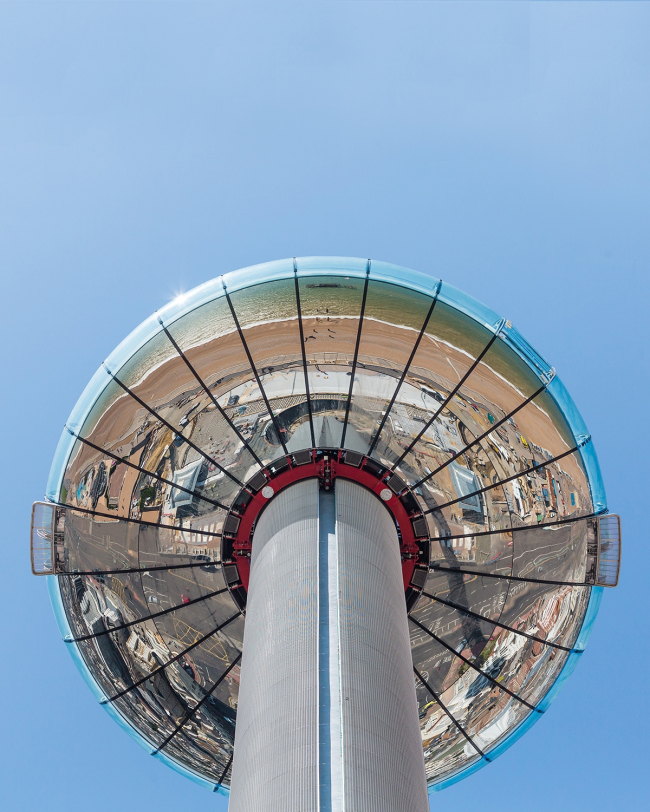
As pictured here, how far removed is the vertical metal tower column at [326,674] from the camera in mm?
9953

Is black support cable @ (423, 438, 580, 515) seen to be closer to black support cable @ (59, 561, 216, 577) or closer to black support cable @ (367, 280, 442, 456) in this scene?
black support cable @ (367, 280, 442, 456)

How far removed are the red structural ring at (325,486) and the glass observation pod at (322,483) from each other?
1.9 inches

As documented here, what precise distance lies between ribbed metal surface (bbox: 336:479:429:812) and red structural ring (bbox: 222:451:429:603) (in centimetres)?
110

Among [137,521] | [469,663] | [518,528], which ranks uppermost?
[137,521]

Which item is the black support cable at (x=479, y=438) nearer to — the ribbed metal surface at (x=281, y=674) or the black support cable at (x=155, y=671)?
the ribbed metal surface at (x=281, y=674)

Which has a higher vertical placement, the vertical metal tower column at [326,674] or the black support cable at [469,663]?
the black support cable at [469,663]

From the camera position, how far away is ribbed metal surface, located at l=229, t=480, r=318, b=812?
997 cm

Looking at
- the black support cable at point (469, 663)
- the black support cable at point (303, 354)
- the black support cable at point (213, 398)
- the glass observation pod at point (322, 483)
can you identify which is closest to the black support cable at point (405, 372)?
the glass observation pod at point (322, 483)

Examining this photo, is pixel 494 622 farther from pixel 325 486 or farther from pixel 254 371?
pixel 254 371

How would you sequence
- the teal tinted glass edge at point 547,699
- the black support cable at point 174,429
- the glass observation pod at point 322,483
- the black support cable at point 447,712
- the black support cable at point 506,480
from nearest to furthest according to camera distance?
the glass observation pod at point 322,483
the black support cable at point 174,429
the black support cable at point 506,480
the teal tinted glass edge at point 547,699
the black support cable at point 447,712

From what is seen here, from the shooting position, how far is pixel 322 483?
15500mm

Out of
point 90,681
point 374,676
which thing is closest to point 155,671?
point 90,681

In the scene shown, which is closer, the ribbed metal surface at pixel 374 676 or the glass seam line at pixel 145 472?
the ribbed metal surface at pixel 374 676

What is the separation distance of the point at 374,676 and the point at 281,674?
4.59ft
